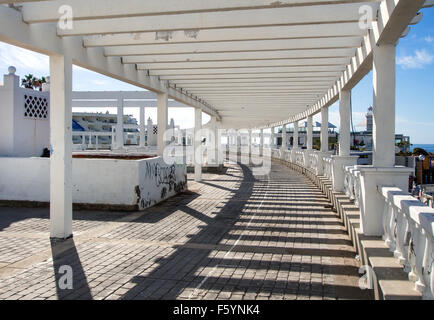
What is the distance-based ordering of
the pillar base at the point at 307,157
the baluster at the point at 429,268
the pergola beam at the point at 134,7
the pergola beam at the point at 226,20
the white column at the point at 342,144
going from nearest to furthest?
1. the baluster at the point at 429,268
2. the pergola beam at the point at 134,7
3. the pergola beam at the point at 226,20
4. the white column at the point at 342,144
5. the pillar base at the point at 307,157

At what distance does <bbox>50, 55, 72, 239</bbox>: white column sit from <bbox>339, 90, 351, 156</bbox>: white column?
664 centimetres

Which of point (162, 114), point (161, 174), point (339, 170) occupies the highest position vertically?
point (162, 114)

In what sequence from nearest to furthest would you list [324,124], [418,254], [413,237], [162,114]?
[418,254]
[413,237]
[162,114]
[324,124]

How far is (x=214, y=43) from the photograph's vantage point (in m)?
7.29

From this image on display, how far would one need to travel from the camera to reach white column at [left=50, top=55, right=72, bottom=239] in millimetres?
6512

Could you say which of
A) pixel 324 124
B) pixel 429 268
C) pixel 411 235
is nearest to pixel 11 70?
pixel 324 124

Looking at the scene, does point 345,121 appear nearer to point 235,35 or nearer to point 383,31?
point 235,35

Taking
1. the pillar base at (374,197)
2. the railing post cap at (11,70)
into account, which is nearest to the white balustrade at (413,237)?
the pillar base at (374,197)

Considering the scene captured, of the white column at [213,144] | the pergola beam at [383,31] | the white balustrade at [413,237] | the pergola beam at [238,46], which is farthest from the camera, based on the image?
the white column at [213,144]

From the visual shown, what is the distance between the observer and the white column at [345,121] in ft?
30.9

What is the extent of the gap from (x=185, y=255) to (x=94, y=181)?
4906 mm

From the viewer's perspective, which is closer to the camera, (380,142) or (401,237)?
(401,237)

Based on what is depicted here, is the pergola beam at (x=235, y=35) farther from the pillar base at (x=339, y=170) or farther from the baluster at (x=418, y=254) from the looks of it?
the pillar base at (x=339, y=170)

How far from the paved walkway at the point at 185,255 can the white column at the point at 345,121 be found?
1.71 m
